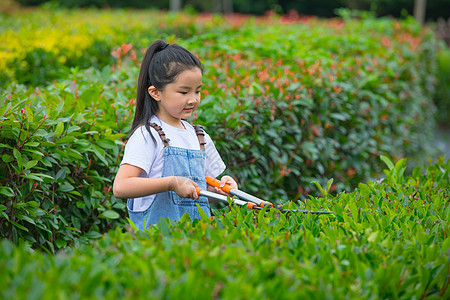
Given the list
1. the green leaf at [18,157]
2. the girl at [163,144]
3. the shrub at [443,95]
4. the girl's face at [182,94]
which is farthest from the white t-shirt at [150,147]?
the shrub at [443,95]

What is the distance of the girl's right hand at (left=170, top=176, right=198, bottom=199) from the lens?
2277 mm

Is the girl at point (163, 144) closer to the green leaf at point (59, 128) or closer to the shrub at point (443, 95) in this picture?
the green leaf at point (59, 128)

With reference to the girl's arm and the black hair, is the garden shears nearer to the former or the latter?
the girl's arm

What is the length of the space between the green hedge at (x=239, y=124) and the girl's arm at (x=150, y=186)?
478 mm

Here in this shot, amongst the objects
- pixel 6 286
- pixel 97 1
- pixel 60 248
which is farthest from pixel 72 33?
pixel 97 1

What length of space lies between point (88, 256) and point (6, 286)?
0.37 metres

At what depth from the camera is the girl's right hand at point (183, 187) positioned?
228 cm

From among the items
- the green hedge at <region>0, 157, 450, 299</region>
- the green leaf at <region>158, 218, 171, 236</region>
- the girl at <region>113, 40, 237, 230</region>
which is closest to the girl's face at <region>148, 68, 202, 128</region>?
the girl at <region>113, 40, 237, 230</region>

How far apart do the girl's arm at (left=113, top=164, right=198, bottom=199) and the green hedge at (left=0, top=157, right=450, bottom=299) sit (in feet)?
0.66

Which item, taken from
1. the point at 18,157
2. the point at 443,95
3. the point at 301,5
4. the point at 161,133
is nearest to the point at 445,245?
the point at 161,133

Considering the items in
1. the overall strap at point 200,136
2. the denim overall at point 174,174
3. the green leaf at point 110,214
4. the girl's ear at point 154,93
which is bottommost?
the green leaf at point 110,214

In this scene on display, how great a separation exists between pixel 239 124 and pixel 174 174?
130cm

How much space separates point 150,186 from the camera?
91.3 inches

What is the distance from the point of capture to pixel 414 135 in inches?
301
